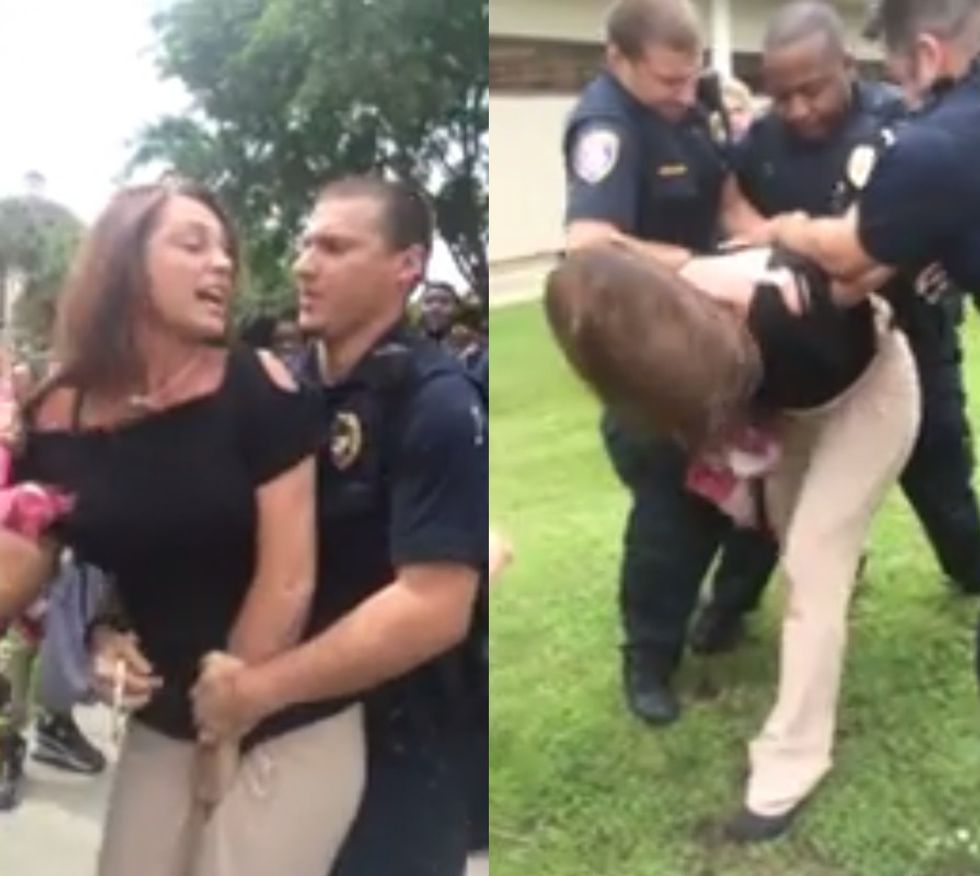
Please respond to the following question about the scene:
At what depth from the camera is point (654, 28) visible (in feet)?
3.89

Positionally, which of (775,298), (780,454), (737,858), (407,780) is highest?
(775,298)

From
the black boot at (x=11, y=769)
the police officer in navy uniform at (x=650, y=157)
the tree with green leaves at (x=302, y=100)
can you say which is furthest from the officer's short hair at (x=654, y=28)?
the black boot at (x=11, y=769)

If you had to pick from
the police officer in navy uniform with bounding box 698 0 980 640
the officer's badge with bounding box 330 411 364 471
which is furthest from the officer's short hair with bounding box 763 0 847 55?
the officer's badge with bounding box 330 411 364 471

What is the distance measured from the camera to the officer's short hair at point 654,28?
1182 mm

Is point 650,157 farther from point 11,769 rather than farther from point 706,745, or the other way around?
point 11,769

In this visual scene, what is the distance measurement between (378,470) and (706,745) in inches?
13.8

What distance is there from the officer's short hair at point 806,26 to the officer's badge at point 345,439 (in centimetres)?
36

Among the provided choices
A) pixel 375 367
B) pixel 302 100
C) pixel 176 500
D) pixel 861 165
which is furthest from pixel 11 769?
pixel 861 165

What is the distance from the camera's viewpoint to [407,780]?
1160 mm

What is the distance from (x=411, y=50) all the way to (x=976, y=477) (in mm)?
506

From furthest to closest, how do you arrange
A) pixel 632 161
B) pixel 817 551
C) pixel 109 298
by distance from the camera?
1. pixel 817 551
2. pixel 632 161
3. pixel 109 298

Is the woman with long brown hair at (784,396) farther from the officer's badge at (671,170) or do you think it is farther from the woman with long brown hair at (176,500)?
the woman with long brown hair at (176,500)

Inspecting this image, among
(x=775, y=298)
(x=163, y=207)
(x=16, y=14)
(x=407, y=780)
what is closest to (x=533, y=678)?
(x=407, y=780)

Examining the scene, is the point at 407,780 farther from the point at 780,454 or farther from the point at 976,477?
the point at 976,477
